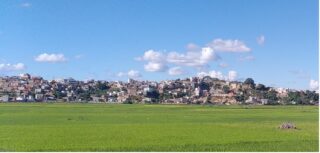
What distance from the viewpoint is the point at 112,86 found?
506 feet

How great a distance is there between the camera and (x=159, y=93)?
13138 cm

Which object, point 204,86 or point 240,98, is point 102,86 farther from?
point 240,98

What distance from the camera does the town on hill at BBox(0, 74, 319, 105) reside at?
389 ft

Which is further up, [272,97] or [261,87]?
[261,87]

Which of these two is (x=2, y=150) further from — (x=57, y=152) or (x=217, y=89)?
(x=217, y=89)

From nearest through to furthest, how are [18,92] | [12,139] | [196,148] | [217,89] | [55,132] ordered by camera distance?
1. [196,148]
2. [12,139]
3. [55,132]
4. [18,92]
5. [217,89]

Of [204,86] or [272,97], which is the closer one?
[272,97]

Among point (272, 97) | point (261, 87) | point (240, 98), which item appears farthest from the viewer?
point (261, 87)

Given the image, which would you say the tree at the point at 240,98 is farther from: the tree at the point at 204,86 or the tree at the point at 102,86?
the tree at the point at 102,86

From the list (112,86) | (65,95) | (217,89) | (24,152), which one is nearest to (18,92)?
(65,95)

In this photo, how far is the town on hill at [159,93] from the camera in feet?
389

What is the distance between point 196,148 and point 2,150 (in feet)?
20.3

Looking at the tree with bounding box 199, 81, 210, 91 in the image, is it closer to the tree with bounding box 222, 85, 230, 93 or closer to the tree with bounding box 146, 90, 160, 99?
the tree with bounding box 222, 85, 230, 93

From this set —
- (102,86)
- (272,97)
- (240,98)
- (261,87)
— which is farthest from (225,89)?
(102,86)
